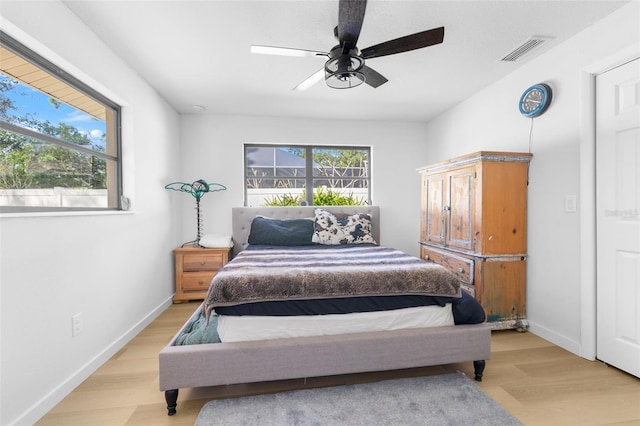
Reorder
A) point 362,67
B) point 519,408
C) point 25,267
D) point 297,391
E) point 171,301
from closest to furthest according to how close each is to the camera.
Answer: point 25,267, point 519,408, point 297,391, point 362,67, point 171,301

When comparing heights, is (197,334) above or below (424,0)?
below

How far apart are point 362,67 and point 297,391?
6.89ft

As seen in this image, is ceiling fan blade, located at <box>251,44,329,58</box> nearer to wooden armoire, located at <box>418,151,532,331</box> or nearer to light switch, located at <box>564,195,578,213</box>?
wooden armoire, located at <box>418,151,532,331</box>

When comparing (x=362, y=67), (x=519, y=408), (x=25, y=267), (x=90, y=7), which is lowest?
(x=519, y=408)

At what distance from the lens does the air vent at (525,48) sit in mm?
2232

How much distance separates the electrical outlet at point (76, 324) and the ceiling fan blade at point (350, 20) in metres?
2.42

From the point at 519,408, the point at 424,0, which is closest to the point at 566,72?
the point at 424,0

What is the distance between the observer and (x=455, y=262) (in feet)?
9.45

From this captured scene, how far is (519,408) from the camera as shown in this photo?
63.7 inches

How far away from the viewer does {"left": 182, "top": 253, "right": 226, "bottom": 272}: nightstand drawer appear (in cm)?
346

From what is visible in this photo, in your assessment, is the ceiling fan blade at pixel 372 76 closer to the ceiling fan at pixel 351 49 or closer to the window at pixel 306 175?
the ceiling fan at pixel 351 49

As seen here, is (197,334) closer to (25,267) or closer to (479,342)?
(25,267)

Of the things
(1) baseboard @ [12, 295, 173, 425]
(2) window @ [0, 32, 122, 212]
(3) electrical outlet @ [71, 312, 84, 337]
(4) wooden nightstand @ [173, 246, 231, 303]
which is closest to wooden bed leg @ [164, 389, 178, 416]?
(1) baseboard @ [12, 295, 173, 425]

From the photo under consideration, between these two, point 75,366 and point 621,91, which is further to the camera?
point 621,91
